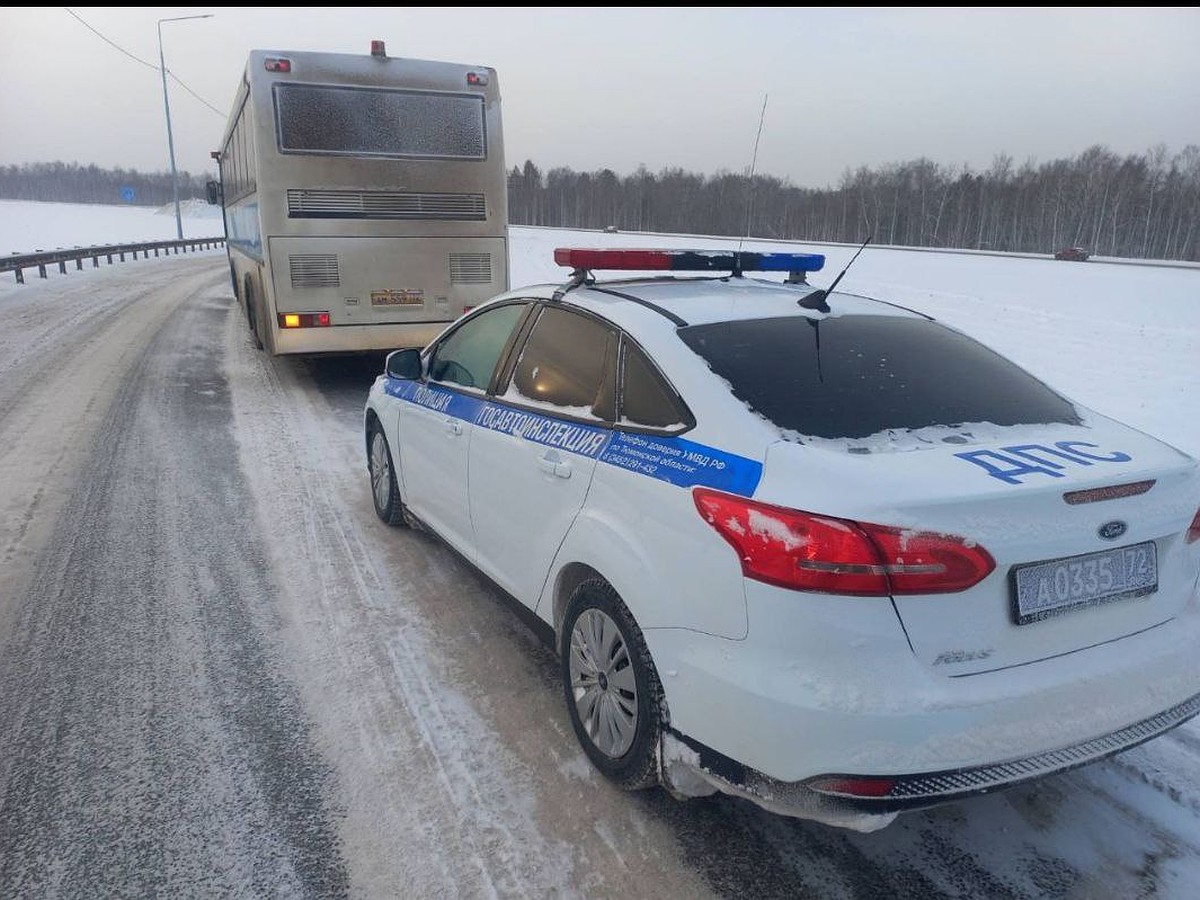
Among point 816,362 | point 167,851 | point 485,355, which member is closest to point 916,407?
point 816,362

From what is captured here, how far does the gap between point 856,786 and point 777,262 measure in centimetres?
250

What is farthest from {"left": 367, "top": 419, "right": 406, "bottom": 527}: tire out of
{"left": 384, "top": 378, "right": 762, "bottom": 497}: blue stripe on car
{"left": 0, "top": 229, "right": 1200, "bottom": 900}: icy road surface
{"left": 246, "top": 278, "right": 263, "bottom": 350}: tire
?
{"left": 246, "top": 278, "right": 263, "bottom": 350}: tire

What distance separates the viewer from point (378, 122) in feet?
29.0

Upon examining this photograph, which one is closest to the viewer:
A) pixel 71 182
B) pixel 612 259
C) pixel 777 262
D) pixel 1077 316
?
pixel 612 259

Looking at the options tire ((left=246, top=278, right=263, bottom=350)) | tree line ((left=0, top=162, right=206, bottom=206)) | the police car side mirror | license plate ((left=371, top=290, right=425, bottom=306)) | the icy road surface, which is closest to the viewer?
the icy road surface

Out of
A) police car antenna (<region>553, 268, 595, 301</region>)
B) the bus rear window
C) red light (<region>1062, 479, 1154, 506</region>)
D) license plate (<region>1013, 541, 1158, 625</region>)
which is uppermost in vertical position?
the bus rear window

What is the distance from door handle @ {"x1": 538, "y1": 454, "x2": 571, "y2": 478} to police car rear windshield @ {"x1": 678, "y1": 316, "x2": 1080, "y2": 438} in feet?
2.07

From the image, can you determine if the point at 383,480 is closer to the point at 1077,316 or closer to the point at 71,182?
the point at 1077,316

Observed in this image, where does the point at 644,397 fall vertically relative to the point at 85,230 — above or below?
below

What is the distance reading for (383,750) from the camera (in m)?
2.91

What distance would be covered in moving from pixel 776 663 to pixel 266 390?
870 cm

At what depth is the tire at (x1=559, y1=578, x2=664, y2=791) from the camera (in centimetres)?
250

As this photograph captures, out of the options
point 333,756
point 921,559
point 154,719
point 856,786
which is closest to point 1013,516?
point 921,559

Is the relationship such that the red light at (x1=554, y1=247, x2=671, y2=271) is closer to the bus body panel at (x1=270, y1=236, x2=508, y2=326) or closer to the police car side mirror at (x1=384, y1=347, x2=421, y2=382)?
the police car side mirror at (x1=384, y1=347, x2=421, y2=382)
